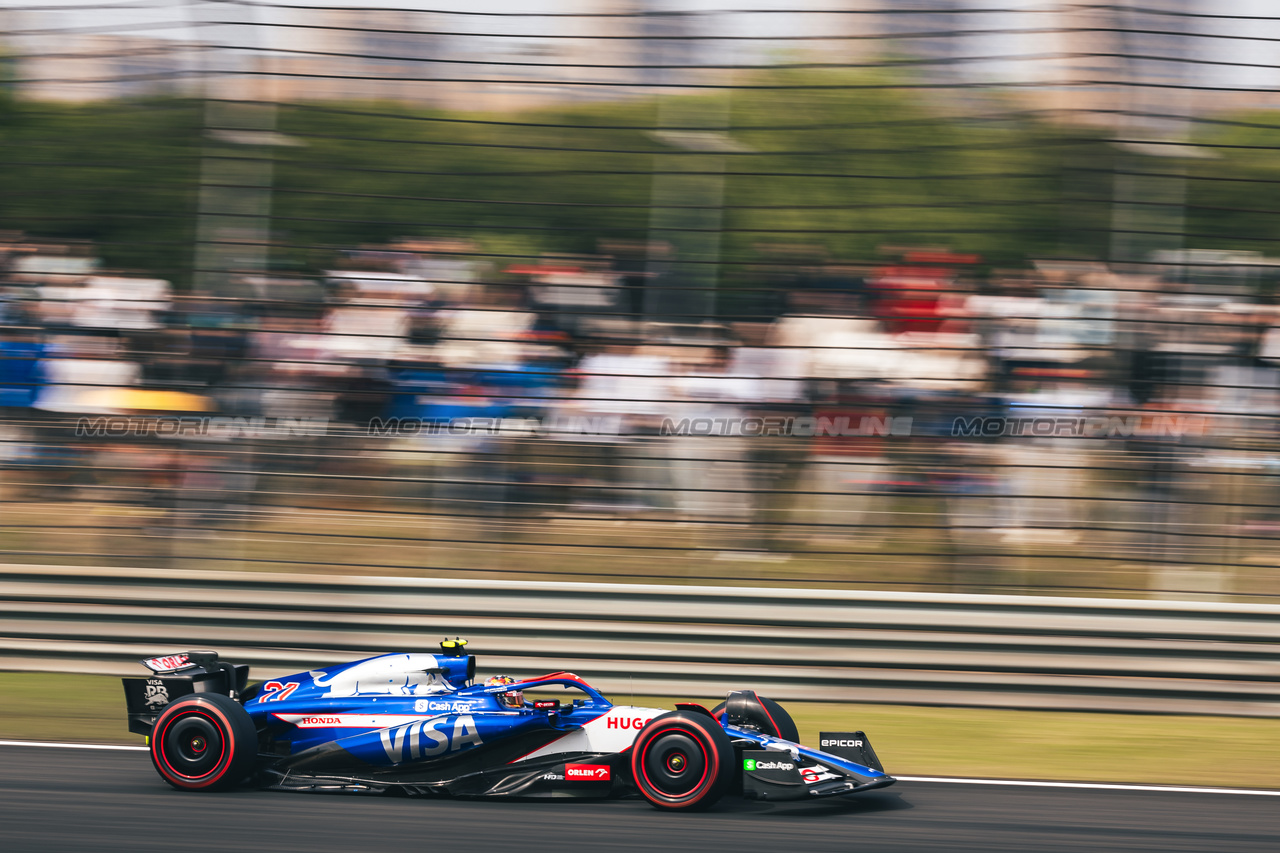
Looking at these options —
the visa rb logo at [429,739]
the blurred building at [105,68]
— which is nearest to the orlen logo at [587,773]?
the visa rb logo at [429,739]

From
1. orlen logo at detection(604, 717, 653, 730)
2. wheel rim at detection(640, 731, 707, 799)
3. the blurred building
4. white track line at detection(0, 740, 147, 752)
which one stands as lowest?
white track line at detection(0, 740, 147, 752)

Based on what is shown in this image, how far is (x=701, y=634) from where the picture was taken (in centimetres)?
752

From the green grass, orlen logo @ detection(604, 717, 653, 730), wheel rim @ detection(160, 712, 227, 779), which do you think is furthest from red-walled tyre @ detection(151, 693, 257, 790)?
orlen logo @ detection(604, 717, 653, 730)

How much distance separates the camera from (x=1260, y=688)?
7.25 m

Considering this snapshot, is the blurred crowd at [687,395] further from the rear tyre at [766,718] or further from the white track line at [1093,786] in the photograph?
the rear tyre at [766,718]

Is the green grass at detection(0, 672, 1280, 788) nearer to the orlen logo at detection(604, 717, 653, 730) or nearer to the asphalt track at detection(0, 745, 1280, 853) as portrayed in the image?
the asphalt track at detection(0, 745, 1280, 853)

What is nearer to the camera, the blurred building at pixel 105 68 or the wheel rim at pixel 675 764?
the wheel rim at pixel 675 764

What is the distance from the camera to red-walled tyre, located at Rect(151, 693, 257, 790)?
17.9ft

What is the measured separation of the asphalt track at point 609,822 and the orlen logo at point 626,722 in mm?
297

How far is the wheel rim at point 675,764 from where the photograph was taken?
520 centimetres

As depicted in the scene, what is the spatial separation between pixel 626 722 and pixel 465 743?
64 cm

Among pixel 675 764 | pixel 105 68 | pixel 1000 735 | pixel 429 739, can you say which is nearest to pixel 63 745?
pixel 429 739

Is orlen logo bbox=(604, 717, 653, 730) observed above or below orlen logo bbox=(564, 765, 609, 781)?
above

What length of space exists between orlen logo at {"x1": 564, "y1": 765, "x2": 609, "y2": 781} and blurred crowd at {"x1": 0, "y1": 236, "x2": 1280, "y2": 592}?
2.45 metres
